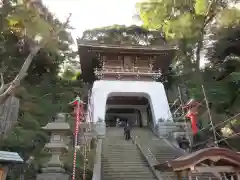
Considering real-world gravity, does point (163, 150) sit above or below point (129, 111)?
below

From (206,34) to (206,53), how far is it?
1.79 meters

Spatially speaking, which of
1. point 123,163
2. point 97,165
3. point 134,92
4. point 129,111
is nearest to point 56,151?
point 97,165

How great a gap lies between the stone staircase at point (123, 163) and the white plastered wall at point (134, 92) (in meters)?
5.16

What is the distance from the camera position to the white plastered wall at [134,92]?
18.4 m

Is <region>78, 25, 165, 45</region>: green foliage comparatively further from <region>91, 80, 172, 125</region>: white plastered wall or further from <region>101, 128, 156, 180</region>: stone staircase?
<region>101, 128, 156, 180</region>: stone staircase

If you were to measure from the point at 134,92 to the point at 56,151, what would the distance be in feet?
44.0

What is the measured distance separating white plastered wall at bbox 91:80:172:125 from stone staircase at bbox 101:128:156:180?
5.16 metres

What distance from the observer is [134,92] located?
19.4 m

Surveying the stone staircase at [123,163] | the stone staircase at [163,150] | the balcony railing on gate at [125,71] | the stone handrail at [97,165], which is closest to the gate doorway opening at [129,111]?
the balcony railing on gate at [125,71]

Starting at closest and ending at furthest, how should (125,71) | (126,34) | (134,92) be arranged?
(134,92), (125,71), (126,34)

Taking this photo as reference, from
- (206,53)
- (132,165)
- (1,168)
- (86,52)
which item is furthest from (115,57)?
(1,168)

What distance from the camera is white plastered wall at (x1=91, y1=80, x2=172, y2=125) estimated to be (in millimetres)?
18438

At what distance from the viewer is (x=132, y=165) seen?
10.6 meters

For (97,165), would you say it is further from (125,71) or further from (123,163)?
(125,71)
